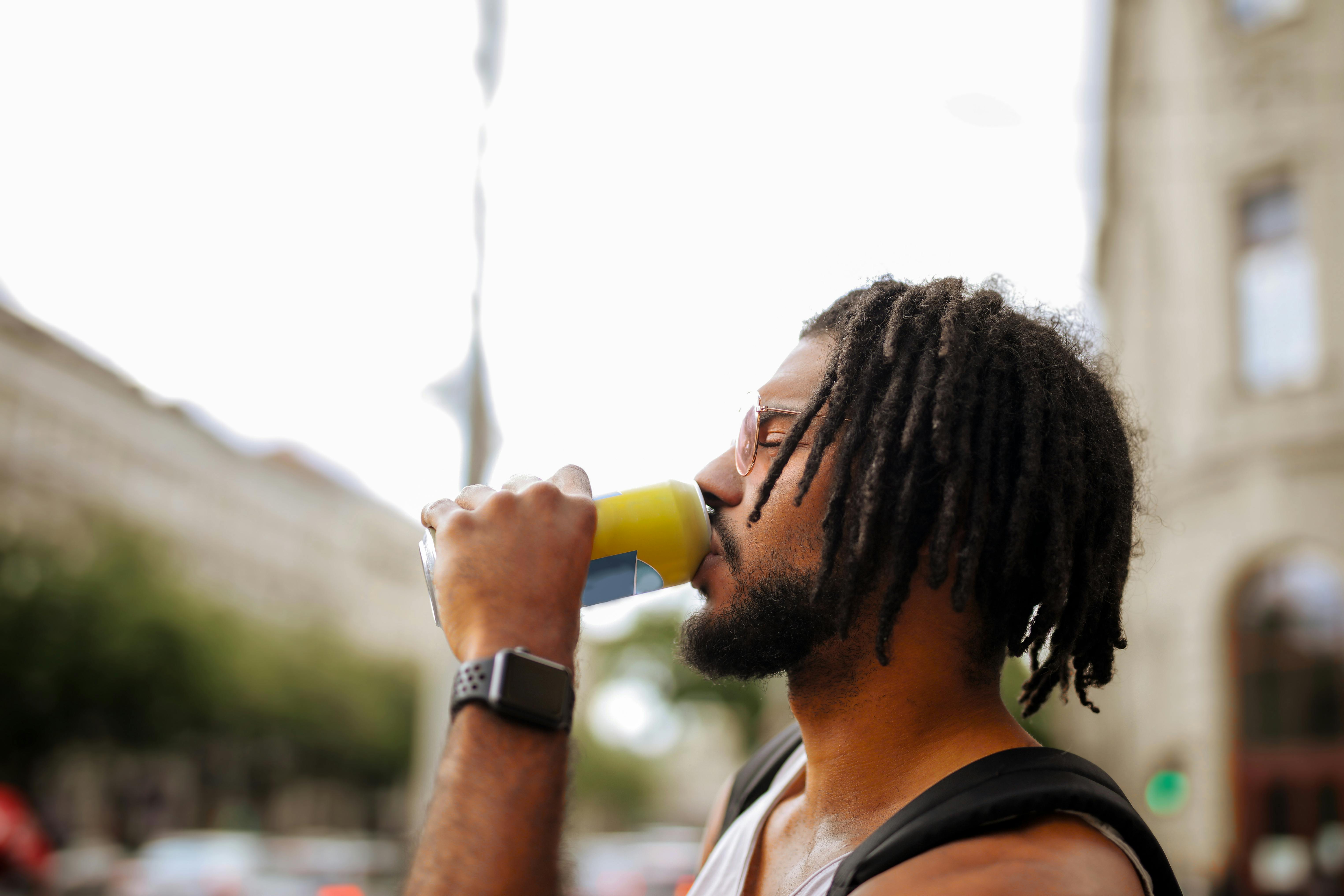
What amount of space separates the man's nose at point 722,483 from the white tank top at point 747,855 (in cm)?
49

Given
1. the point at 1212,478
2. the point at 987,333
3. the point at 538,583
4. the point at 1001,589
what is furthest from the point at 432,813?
the point at 1212,478

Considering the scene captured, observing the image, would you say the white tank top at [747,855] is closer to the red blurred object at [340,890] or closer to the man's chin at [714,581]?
the man's chin at [714,581]

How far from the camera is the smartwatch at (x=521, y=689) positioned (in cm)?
149

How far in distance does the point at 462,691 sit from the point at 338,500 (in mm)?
59405

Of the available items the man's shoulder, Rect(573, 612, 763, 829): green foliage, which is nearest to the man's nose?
the man's shoulder

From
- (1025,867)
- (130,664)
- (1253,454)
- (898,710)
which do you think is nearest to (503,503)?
(898,710)

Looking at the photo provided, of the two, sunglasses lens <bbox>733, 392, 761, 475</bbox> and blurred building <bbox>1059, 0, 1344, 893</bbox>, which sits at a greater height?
blurred building <bbox>1059, 0, 1344, 893</bbox>

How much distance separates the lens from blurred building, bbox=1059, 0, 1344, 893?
13781 millimetres

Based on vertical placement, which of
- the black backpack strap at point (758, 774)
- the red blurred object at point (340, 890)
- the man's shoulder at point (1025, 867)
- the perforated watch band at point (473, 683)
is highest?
the perforated watch band at point (473, 683)

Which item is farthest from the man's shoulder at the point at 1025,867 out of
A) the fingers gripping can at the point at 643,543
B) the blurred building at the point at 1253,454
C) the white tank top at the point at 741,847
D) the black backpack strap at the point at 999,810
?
the blurred building at the point at 1253,454

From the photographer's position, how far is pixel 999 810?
1396 millimetres

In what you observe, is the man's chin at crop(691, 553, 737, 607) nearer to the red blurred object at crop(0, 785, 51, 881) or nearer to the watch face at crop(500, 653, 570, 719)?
the watch face at crop(500, 653, 570, 719)

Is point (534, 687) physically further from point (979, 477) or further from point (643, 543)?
point (979, 477)

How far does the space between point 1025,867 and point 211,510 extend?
4753cm
